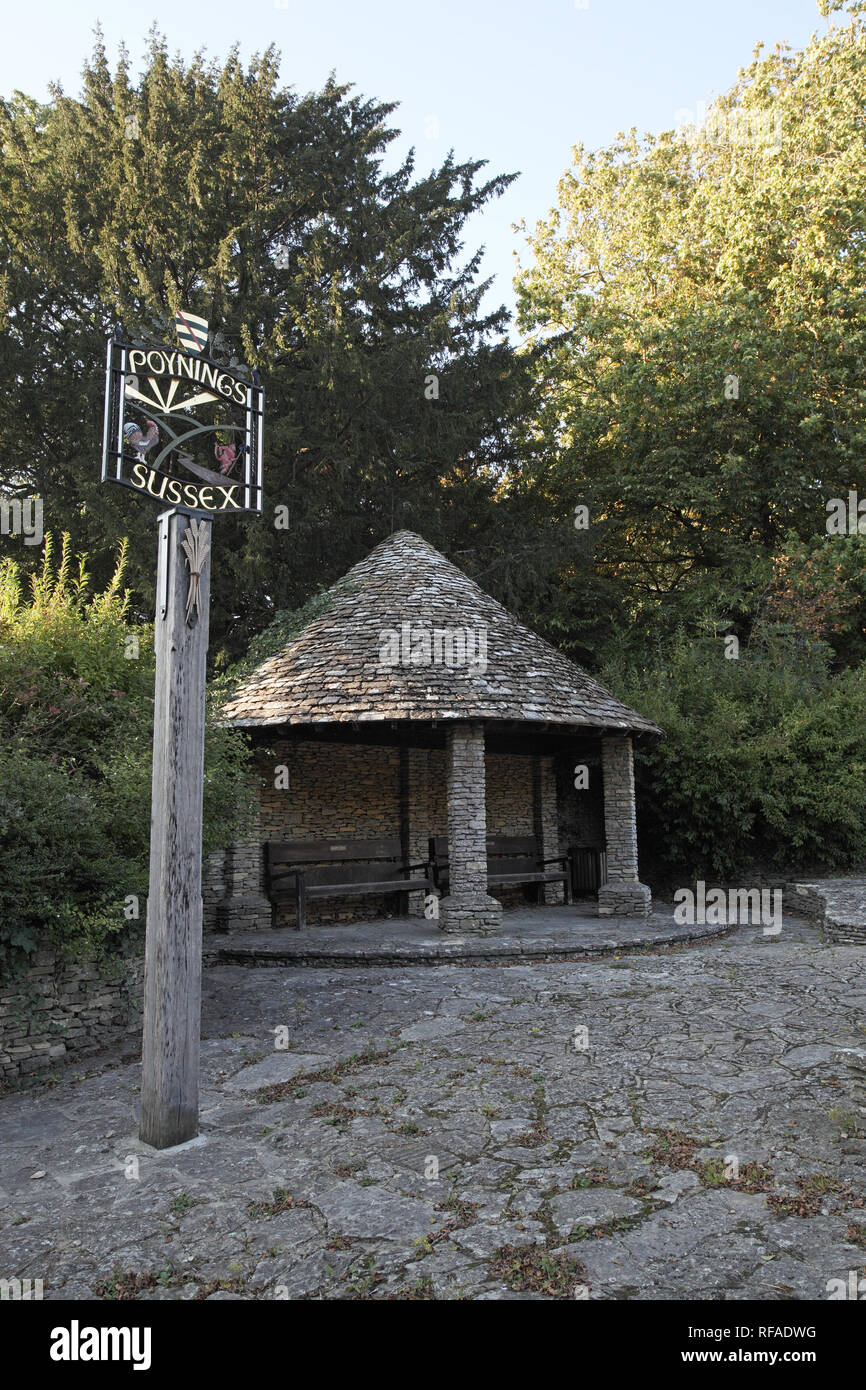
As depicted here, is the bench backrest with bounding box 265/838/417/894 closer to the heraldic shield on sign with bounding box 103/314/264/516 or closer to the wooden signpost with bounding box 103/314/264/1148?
the wooden signpost with bounding box 103/314/264/1148

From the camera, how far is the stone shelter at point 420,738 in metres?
10.8

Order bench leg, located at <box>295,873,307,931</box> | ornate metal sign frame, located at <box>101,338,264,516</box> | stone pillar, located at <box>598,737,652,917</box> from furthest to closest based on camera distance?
1. stone pillar, located at <box>598,737,652,917</box>
2. bench leg, located at <box>295,873,307,931</box>
3. ornate metal sign frame, located at <box>101,338,264,516</box>

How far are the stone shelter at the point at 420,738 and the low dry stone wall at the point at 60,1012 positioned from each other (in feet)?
14.6

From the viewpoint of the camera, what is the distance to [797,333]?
2009 centimetres

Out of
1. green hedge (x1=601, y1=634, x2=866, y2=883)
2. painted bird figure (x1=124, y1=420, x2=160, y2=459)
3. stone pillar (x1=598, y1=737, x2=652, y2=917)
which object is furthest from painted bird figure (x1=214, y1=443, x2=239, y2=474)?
green hedge (x1=601, y1=634, x2=866, y2=883)

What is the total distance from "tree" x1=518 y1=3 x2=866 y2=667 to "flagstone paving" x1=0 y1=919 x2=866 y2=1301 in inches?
528

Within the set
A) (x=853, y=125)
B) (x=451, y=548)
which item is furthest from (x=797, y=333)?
(x=451, y=548)

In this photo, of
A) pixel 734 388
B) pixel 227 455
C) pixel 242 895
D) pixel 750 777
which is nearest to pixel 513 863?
pixel 750 777

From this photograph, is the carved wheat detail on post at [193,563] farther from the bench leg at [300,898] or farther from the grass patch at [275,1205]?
the bench leg at [300,898]

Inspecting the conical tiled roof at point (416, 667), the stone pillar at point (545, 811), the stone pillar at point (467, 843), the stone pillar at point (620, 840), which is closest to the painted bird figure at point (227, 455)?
the conical tiled roof at point (416, 667)

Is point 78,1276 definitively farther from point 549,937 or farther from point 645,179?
point 645,179

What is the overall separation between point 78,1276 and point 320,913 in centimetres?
942

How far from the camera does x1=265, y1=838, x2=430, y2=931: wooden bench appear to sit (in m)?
11.3

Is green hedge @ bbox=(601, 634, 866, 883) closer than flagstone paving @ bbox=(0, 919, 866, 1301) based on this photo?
No
